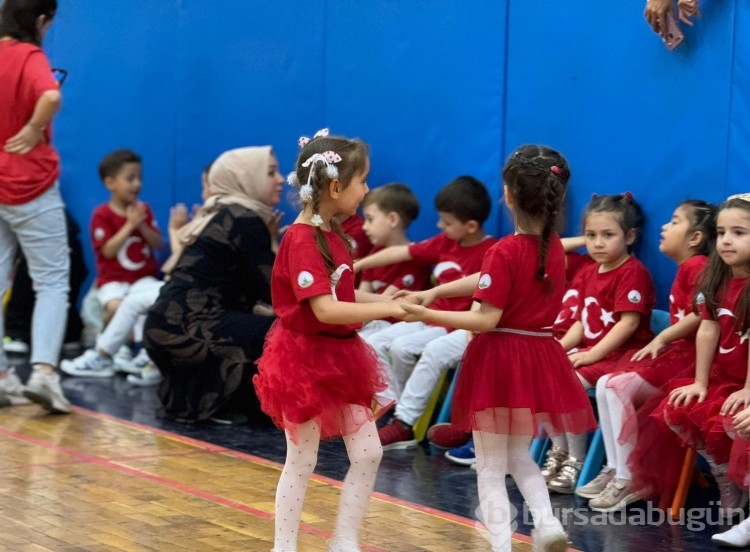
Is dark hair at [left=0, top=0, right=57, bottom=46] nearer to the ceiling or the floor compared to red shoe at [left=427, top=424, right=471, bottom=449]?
nearer to the ceiling

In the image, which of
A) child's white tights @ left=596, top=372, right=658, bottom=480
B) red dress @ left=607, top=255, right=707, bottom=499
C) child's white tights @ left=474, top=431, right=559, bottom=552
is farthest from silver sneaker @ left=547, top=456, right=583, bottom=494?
child's white tights @ left=474, top=431, right=559, bottom=552

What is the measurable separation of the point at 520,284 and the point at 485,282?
0.38 ft

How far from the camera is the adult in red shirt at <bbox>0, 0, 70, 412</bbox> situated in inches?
227

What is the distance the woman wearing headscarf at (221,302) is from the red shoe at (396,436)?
2.66ft

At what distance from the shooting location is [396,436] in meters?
5.48

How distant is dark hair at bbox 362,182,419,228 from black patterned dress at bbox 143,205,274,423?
23.1 inches

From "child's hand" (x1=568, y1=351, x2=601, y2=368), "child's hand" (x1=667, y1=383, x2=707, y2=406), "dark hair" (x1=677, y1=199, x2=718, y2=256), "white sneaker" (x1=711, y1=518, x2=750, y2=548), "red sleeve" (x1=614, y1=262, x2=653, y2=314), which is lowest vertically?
"white sneaker" (x1=711, y1=518, x2=750, y2=548)

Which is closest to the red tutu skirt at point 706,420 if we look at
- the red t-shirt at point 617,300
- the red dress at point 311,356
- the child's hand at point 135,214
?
the red t-shirt at point 617,300

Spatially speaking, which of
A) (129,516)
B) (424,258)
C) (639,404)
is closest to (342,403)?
(129,516)

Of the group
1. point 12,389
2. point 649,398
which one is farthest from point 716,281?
point 12,389

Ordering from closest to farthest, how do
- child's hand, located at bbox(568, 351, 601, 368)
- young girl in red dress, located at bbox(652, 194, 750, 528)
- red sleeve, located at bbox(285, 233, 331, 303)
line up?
red sleeve, located at bbox(285, 233, 331, 303), young girl in red dress, located at bbox(652, 194, 750, 528), child's hand, located at bbox(568, 351, 601, 368)

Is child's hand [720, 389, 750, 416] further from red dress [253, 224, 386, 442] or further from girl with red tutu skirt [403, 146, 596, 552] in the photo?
red dress [253, 224, 386, 442]

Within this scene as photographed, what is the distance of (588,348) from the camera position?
4.99m

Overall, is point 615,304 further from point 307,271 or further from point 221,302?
point 221,302
